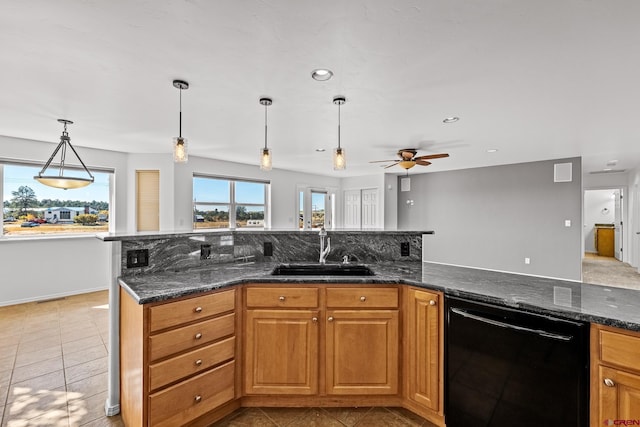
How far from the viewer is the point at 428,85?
8.34 ft

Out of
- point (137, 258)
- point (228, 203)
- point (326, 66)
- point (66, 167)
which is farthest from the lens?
point (228, 203)

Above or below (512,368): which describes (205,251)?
above

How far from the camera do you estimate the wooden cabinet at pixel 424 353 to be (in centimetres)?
184

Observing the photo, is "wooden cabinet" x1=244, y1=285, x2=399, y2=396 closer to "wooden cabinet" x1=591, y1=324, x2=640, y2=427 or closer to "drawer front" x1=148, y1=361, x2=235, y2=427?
"drawer front" x1=148, y1=361, x2=235, y2=427

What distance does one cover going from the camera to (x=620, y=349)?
49.7 inches

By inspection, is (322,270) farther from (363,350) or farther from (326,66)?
(326,66)

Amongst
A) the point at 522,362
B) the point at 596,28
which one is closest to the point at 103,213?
the point at 522,362

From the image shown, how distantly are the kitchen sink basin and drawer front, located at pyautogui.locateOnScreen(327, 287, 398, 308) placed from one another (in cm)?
40

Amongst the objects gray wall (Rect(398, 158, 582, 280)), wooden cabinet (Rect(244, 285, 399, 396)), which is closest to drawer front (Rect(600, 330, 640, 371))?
wooden cabinet (Rect(244, 285, 399, 396))

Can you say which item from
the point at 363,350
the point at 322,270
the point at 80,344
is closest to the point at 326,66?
the point at 322,270

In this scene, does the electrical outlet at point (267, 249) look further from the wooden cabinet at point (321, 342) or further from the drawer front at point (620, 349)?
the drawer front at point (620, 349)

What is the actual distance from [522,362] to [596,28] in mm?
1896

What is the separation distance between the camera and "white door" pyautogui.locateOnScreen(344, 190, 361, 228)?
874 centimetres

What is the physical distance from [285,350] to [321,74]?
2028mm
